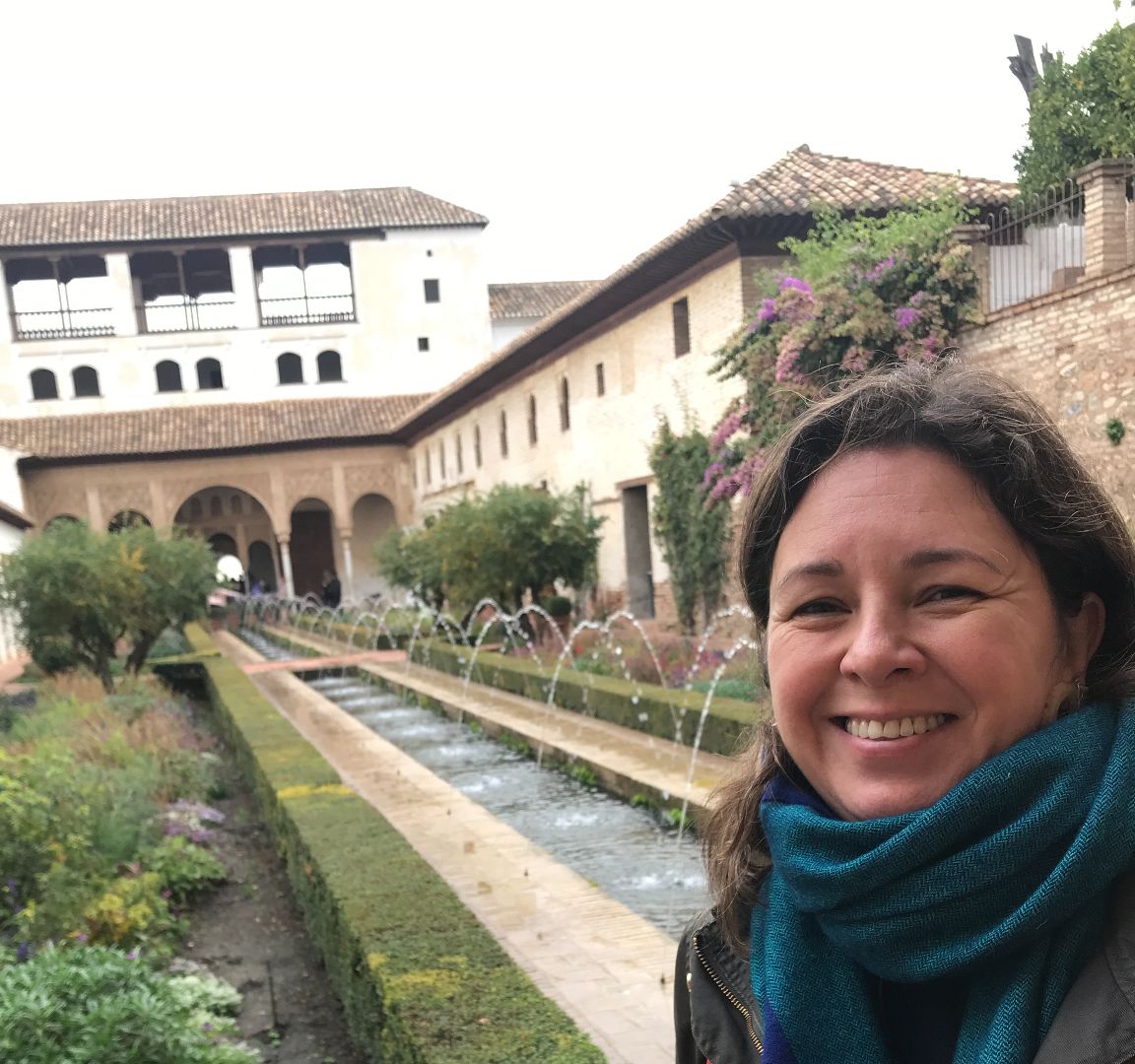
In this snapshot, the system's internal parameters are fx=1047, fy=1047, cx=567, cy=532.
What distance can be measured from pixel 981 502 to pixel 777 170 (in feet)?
44.6

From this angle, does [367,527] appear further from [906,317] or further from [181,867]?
[181,867]

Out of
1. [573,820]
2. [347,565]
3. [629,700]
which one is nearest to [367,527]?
[347,565]

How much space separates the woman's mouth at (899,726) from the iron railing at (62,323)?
1409 inches

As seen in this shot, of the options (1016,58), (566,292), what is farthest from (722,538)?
(566,292)

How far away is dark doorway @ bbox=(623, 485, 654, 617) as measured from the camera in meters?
17.7

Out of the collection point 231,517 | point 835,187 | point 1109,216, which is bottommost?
point 231,517

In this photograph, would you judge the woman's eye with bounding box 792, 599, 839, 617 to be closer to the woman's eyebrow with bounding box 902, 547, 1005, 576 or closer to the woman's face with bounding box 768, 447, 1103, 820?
the woman's face with bounding box 768, 447, 1103, 820

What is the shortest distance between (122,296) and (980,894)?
117 ft

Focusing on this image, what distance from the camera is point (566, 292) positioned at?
121ft

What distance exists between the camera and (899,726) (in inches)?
41.6

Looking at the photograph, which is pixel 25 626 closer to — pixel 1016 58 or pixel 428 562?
pixel 428 562

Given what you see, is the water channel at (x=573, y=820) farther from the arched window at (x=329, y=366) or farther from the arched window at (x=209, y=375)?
the arched window at (x=209, y=375)

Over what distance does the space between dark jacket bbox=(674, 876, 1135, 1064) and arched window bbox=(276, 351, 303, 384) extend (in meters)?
34.7

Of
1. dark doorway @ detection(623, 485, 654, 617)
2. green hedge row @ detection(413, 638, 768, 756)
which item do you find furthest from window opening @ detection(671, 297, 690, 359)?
green hedge row @ detection(413, 638, 768, 756)
